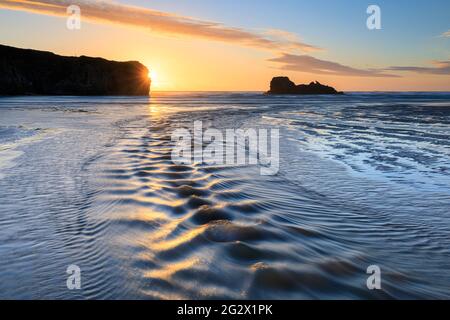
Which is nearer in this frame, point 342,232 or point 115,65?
point 342,232

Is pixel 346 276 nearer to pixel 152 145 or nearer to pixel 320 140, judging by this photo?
pixel 152 145

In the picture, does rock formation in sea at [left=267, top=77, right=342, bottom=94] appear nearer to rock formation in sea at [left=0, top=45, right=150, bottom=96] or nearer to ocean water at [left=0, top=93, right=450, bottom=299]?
rock formation in sea at [left=0, top=45, right=150, bottom=96]

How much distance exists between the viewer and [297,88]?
152 m

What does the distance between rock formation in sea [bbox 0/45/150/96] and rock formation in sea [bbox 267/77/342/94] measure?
70.2 meters

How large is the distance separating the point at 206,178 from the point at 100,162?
2.97 metres

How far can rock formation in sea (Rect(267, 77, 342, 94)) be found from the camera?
500 ft

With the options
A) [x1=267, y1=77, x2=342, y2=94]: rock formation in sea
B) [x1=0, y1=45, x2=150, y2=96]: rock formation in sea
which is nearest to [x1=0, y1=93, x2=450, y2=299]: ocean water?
[x1=0, y1=45, x2=150, y2=96]: rock formation in sea

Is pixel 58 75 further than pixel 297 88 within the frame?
No

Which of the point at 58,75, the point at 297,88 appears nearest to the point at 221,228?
the point at 58,75

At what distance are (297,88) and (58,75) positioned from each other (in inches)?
3731

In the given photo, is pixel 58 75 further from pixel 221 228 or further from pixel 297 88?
pixel 221 228

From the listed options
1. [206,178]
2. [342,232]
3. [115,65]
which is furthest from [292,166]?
[115,65]

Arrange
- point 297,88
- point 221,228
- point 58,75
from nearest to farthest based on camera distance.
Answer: point 221,228 < point 58,75 < point 297,88

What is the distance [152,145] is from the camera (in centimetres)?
1132
